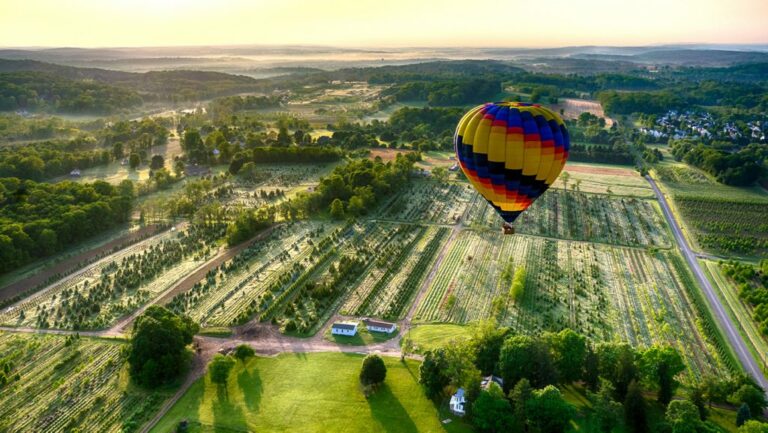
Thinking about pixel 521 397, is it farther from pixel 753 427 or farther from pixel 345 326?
pixel 345 326

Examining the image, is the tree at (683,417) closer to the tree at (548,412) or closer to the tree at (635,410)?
the tree at (635,410)

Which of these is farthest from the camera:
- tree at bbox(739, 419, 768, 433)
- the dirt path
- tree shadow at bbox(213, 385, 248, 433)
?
the dirt path

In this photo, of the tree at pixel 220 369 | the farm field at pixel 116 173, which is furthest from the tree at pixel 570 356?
the farm field at pixel 116 173

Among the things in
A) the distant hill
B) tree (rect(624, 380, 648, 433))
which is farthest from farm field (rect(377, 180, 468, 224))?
the distant hill

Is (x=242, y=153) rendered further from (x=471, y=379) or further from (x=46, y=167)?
(x=471, y=379)

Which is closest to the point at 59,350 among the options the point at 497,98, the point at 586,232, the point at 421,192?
the point at 421,192

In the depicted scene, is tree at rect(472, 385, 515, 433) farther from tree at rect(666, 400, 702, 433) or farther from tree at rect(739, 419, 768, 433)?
tree at rect(739, 419, 768, 433)
